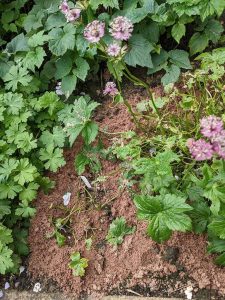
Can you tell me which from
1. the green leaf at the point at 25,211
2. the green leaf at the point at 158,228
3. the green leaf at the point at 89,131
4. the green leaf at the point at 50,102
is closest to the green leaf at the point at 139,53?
the green leaf at the point at 50,102

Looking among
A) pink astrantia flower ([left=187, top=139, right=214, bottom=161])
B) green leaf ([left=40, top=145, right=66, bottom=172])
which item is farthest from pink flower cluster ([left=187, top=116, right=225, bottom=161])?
green leaf ([left=40, top=145, right=66, bottom=172])

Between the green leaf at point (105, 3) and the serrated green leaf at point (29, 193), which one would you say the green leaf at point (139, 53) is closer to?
the green leaf at point (105, 3)

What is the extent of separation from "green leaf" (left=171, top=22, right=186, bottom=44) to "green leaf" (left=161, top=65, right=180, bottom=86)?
177 millimetres

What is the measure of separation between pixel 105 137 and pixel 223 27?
1.18 m

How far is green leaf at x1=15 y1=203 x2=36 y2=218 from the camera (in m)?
2.81

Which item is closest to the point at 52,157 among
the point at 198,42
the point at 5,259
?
the point at 5,259

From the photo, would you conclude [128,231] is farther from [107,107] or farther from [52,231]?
[107,107]

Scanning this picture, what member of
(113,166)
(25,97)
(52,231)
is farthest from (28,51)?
(52,231)

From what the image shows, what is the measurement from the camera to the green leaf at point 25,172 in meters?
2.81

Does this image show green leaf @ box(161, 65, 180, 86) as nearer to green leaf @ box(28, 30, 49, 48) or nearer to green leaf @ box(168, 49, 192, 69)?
green leaf @ box(168, 49, 192, 69)

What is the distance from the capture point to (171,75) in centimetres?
318

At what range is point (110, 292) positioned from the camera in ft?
8.32

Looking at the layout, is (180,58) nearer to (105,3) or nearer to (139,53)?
(139,53)

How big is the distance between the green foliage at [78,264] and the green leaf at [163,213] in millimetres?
549
